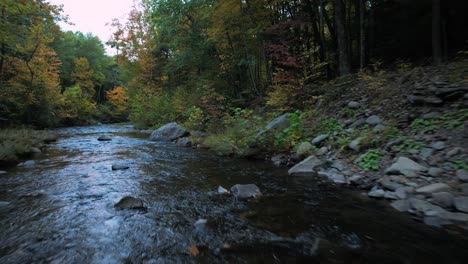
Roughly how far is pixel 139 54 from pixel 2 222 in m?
22.6

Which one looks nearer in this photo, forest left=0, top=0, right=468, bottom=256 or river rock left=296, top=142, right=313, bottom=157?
forest left=0, top=0, right=468, bottom=256

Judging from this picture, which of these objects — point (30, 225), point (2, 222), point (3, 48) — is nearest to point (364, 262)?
point (30, 225)

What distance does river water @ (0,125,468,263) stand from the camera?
2350mm

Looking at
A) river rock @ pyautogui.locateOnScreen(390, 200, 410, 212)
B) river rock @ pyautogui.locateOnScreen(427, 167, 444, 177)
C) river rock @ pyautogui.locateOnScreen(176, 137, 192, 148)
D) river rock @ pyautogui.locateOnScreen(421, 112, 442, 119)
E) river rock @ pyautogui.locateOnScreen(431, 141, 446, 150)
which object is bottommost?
river rock @ pyautogui.locateOnScreen(390, 200, 410, 212)

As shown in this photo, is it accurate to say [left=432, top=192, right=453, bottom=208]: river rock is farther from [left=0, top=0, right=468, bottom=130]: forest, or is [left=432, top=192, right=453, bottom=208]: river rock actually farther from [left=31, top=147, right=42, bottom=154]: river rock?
[left=31, top=147, right=42, bottom=154]: river rock

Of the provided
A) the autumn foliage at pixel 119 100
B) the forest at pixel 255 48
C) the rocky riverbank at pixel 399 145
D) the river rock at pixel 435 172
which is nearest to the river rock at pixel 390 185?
the rocky riverbank at pixel 399 145

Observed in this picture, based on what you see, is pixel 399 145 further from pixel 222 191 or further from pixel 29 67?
pixel 29 67

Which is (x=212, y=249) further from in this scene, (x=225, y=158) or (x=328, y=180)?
(x=225, y=158)

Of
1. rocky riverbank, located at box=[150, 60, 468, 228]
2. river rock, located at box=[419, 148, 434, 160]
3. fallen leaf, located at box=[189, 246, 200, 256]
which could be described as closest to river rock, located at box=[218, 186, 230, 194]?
fallen leaf, located at box=[189, 246, 200, 256]

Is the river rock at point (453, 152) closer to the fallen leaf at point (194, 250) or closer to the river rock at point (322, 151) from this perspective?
the river rock at point (322, 151)

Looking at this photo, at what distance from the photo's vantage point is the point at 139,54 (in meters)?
22.9

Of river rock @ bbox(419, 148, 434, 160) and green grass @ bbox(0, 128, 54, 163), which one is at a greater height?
green grass @ bbox(0, 128, 54, 163)

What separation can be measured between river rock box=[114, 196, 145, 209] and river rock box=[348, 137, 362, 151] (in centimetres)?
432

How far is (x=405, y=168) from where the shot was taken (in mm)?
3840
